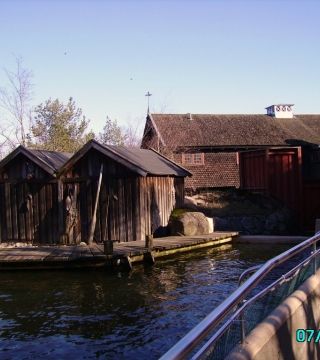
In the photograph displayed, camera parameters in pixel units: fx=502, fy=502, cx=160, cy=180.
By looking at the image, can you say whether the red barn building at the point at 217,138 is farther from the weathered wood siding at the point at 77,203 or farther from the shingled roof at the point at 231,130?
the weathered wood siding at the point at 77,203

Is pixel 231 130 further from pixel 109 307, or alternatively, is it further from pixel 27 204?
pixel 109 307

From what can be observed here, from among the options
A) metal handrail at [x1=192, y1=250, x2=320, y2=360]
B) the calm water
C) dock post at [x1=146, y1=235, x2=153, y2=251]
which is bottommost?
the calm water

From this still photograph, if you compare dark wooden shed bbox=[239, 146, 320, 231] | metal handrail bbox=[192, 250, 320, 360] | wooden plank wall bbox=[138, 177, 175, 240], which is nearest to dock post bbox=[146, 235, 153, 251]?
wooden plank wall bbox=[138, 177, 175, 240]

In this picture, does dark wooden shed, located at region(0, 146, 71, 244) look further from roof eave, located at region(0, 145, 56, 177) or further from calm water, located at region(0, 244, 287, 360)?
calm water, located at region(0, 244, 287, 360)

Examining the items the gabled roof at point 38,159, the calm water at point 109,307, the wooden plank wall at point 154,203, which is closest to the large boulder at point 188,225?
the wooden plank wall at point 154,203

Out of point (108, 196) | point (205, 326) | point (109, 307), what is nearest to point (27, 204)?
point (108, 196)

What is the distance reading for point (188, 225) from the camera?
786 inches

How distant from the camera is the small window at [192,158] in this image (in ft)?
105

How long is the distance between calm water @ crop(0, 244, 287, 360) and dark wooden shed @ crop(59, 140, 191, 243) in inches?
114

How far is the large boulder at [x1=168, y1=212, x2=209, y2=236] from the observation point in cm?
1981

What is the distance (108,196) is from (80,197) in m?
1.13

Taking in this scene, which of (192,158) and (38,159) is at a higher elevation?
(192,158)

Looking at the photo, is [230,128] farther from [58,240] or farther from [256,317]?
[256,317]

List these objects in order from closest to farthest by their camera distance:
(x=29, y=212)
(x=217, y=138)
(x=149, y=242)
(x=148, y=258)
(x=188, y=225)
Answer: (x=148, y=258) → (x=149, y=242) → (x=29, y=212) → (x=188, y=225) → (x=217, y=138)
